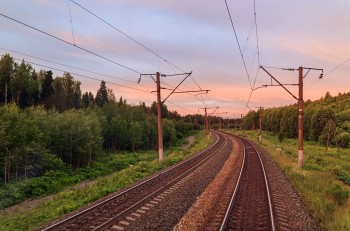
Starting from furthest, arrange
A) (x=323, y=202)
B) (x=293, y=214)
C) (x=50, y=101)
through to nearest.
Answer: (x=50, y=101) → (x=323, y=202) → (x=293, y=214)

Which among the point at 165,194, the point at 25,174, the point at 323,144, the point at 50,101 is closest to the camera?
the point at 165,194

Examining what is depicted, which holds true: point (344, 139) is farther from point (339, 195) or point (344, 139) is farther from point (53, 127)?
point (339, 195)

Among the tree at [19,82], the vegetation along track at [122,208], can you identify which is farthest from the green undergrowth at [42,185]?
the tree at [19,82]

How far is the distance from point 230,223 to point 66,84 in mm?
97300

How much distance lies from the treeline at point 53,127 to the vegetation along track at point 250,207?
2287 centimetres

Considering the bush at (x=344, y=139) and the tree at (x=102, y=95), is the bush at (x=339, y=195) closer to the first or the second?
the bush at (x=344, y=139)

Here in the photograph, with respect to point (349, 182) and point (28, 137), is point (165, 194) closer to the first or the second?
point (349, 182)

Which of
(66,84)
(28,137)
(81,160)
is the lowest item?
(81,160)

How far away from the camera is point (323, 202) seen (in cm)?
1697

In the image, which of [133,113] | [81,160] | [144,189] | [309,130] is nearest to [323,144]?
[309,130]

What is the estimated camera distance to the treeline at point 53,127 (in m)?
36.1

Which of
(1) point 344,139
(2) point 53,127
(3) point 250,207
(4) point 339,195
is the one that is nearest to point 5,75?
(2) point 53,127

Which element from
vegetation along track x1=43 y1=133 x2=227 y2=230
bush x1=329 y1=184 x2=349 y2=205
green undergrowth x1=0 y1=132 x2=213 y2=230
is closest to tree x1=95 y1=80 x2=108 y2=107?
green undergrowth x1=0 y1=132 x2=213 y2=230

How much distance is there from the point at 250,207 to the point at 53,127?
3902 centimetres
